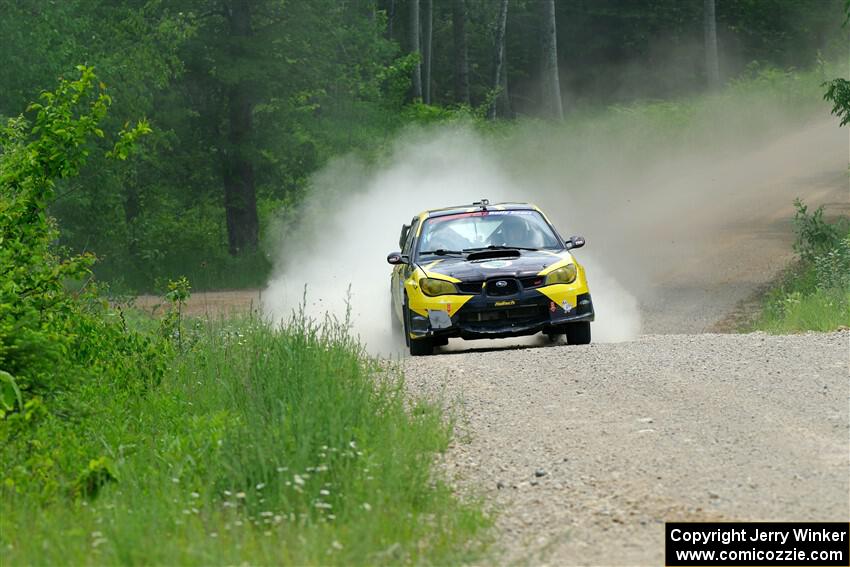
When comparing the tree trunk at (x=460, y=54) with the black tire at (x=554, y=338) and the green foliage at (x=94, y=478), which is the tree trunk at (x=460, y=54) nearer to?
the black tire at (x=554, y=338)

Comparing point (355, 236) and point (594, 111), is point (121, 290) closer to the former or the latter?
point (355, 236)

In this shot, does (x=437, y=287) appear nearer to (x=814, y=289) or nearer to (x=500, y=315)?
(x=500, y=315)

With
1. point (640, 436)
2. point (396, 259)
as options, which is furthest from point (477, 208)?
point (640, 436)

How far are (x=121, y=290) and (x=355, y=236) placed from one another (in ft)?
16.7

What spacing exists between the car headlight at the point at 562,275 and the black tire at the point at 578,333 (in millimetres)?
503

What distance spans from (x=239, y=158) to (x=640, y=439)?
27.4 metres

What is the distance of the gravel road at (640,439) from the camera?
27.1 feet

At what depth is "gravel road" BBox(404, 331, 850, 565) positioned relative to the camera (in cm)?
825

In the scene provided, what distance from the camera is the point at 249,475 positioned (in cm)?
892

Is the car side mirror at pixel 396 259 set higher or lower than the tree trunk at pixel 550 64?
lower

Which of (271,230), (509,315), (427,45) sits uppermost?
(427,45)

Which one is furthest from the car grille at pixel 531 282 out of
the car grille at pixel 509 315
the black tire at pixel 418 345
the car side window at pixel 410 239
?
the car side window at pixel 410 239

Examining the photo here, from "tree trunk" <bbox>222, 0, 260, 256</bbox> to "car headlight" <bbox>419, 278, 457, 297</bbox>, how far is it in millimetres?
19795

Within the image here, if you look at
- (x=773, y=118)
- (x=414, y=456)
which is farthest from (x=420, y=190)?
(x=414, y=456)
